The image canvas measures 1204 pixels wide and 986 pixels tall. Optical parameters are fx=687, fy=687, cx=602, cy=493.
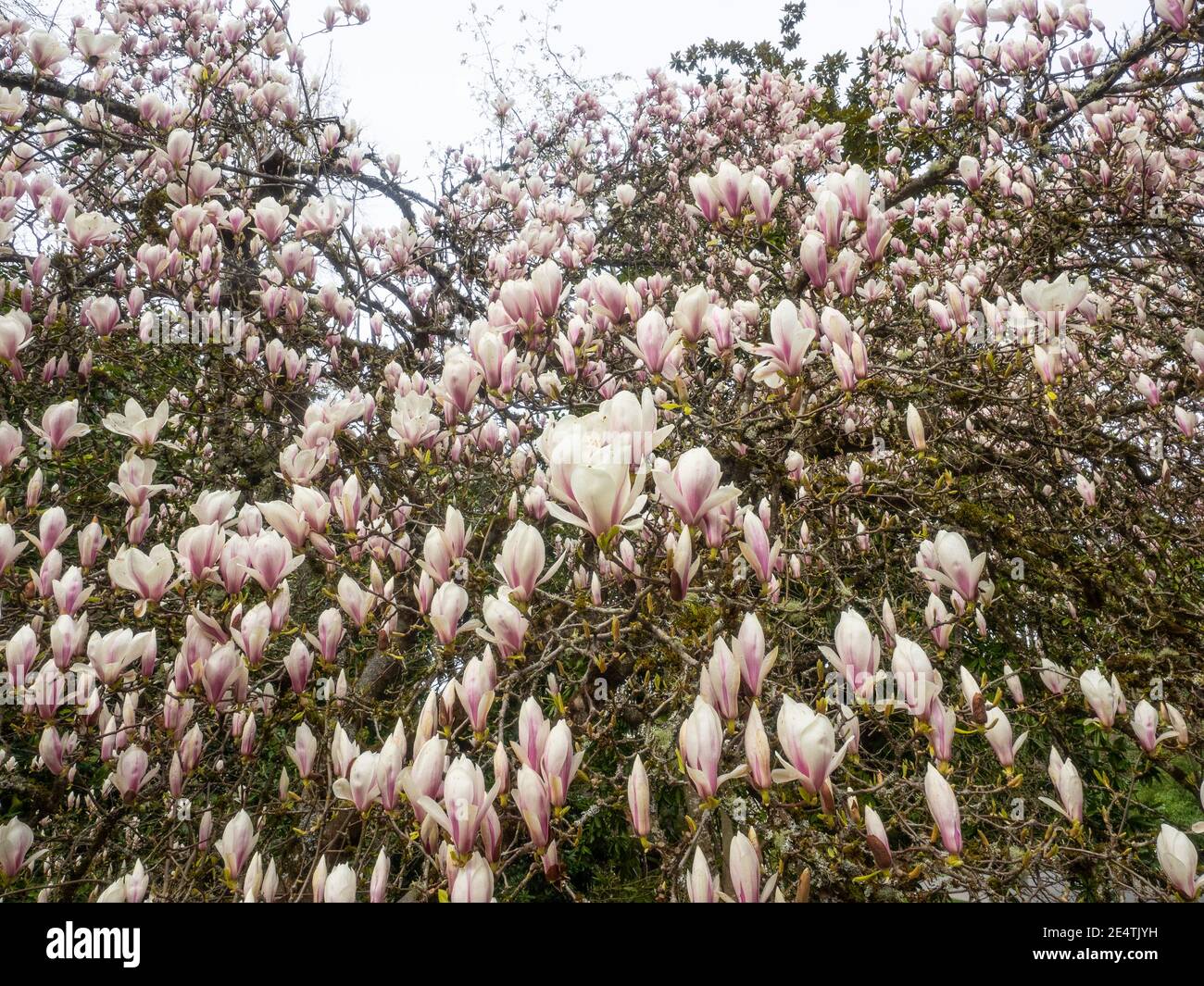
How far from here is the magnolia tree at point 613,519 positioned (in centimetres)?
125

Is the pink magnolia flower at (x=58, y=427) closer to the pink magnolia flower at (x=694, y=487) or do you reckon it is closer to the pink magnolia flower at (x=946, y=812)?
the pink magnolia flower at (x=694, y=487)

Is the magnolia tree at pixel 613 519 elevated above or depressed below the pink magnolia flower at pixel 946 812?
above

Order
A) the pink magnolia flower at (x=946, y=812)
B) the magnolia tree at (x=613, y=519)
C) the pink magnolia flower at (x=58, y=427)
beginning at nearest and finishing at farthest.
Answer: the pink magnolia flower at (x=946, y=812) < the magnolia tree at (x=613, y=519) < the pink magnolia flower at (x=58, y=427)

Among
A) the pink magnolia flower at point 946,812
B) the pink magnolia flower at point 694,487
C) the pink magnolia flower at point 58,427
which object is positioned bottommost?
the pink magnolia flower at point 946,812

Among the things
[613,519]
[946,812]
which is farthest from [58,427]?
[946,812]

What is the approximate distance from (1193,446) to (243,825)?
3.19 metres

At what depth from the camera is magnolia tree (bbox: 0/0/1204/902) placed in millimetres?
1247

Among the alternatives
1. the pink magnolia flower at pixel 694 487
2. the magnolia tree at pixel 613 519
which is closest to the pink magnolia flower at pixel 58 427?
the magnolia tree at pixel 613 519

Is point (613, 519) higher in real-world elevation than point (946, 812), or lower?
higher

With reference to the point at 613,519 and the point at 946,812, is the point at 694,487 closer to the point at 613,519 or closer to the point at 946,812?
the point at 613,519

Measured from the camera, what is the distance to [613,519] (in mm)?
1143
